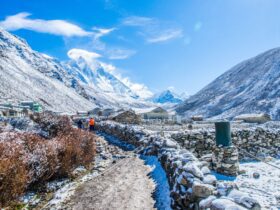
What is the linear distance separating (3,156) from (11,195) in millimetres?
1287

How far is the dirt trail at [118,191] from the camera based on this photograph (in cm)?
787

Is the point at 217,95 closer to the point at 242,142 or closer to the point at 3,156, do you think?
the point at 242,142

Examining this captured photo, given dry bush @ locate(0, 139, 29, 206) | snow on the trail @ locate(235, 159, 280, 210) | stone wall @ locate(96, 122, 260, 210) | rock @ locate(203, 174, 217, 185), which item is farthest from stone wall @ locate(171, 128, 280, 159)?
rock @ locate(203, 174, 217, 185)

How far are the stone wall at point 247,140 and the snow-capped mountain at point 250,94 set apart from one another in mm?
90390

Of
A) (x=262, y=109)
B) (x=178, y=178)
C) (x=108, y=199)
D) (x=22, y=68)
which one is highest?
(x=22, y=68)

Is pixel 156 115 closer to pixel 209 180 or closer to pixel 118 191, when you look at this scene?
pixel 118 191

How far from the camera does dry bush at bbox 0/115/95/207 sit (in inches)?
321

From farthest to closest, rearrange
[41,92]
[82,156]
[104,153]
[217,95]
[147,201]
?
1. [217,95]
2. [41,92]
3. [104,153]
4. [82,156]
5. [147,201]

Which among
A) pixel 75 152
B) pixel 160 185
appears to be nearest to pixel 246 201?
pixel 160 185

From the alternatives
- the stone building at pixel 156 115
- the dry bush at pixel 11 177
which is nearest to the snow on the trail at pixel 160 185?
the dry bush at pixel 11 177

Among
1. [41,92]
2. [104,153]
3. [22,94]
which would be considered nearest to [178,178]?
[104,153]

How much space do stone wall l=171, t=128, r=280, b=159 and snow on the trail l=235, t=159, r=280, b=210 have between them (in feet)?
7.29

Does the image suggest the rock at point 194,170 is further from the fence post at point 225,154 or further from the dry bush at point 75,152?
the fence post at point 225,154

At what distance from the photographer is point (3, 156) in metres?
8.93
